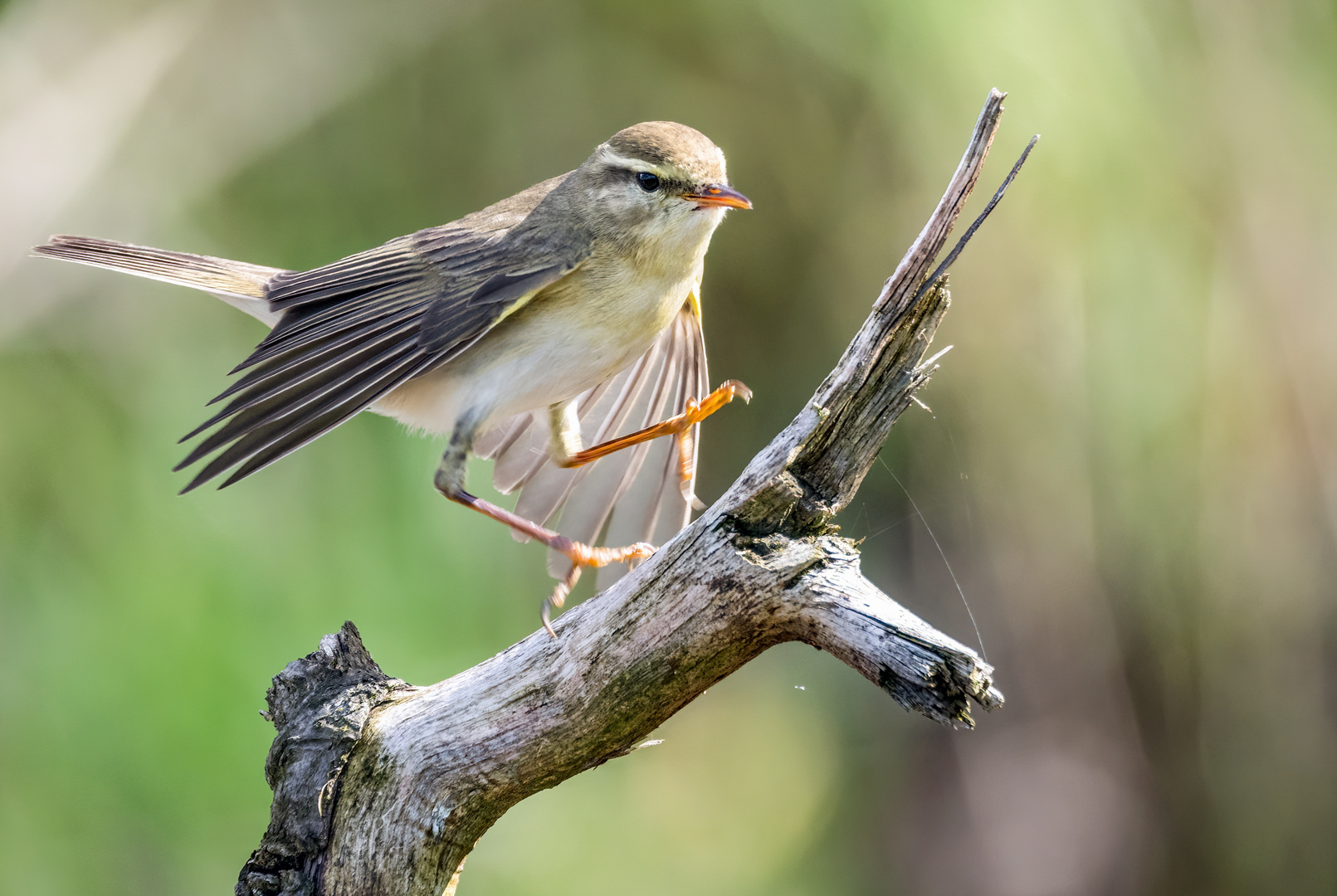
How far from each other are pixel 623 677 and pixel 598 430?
5.10 feet

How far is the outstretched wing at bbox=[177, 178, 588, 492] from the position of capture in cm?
246

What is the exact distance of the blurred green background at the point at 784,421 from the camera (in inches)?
161

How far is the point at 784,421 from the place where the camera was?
470 centimetres

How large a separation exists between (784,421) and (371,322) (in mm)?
Result: 2295

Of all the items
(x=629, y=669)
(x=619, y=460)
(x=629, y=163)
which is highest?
(x=629, y=163)

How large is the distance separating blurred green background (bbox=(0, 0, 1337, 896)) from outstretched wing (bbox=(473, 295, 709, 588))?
1.00 metres

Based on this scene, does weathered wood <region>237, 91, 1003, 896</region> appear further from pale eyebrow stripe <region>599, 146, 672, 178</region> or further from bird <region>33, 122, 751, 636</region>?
pale eyebrow stripe <region>599, 146, 672, 178</region>

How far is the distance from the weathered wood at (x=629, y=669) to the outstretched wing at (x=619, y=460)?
43.0 inches

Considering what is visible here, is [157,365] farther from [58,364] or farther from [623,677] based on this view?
[623,677]

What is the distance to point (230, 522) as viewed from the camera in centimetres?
433

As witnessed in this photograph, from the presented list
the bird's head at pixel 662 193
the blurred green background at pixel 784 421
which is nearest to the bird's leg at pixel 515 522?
the bird's head at pixel 662 193

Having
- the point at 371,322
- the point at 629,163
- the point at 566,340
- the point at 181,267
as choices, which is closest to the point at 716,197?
the point at 629,163

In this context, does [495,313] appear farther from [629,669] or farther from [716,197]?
[629,669]

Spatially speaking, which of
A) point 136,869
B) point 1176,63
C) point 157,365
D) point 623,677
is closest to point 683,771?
point 136,869
